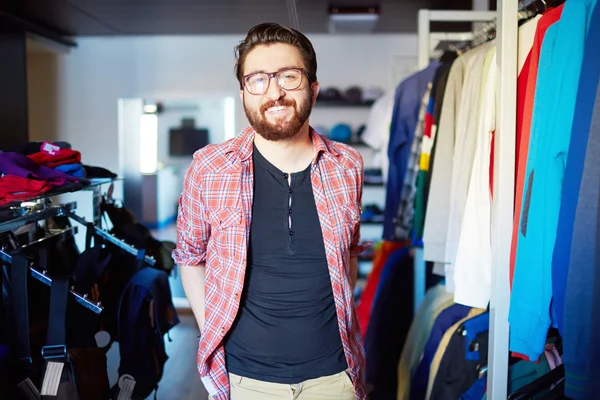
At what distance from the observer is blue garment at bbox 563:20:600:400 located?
126 centimetres

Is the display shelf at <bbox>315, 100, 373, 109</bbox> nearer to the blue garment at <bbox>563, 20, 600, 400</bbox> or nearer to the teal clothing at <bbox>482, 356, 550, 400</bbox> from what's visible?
the teal clothing at <bbox>482, 356, 550, 400</bbox>

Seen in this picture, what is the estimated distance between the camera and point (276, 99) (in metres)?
1.38

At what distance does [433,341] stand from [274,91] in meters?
1.44

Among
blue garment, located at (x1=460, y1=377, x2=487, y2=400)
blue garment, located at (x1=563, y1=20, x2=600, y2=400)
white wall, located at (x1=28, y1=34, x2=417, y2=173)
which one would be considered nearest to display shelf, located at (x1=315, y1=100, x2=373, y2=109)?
white wall, located at (x1=28, y1=34, x2=417, y2=173)

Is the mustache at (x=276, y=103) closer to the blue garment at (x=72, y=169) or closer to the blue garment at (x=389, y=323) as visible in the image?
the blue garment at (x=72, y=169)

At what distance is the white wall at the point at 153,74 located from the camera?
208 inches

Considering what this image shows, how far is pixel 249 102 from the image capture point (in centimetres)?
141

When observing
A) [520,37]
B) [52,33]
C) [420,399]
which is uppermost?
[52,33]

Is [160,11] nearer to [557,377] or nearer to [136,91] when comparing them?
[136,91]

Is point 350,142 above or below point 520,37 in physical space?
below

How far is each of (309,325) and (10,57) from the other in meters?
3.28

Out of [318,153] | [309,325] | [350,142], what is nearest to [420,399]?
[309,325]

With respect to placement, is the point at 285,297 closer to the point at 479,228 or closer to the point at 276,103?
the point at 276,103

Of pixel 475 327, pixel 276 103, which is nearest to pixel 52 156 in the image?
pixel 276 103
